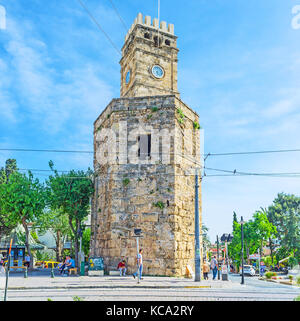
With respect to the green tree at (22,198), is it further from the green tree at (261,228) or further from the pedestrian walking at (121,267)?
the green tree at (261,228)

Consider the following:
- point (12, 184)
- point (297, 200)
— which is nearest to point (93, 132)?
point (12, 184)

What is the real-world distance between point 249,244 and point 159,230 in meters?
34.1

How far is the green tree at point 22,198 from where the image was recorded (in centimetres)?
2477

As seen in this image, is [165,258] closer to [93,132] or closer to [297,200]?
[93,132]

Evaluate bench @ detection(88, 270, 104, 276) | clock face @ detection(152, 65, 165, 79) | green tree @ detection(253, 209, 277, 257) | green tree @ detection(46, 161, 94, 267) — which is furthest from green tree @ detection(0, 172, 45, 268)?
green tree @ detection(253, 209, 277, 257)

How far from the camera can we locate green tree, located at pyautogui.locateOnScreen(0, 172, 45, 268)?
2477 centimetres

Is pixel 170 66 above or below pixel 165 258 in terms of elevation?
above

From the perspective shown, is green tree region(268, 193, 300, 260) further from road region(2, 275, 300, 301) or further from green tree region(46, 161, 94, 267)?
road region(2, 275, 300, 301)

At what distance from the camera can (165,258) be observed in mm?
18000

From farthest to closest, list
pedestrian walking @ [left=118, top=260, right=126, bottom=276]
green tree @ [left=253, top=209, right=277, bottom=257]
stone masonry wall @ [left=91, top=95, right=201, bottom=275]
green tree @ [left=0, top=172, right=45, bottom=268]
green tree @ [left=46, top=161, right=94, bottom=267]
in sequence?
green tree @ [left=253, top=209, right=277, bottom=257]
green tree @ [left=0, top=172, right=45, bottom=268]
green tree @ [left=46, top=161, right=94, bottom=267]
stone masonry wall @ [left=91, top=95, right=201, bottom=275]
pedestrian walking @ [left=118, top=260, right=126, bottom=276]

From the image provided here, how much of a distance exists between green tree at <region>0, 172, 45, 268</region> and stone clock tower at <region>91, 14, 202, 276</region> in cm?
550

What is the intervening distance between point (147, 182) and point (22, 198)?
1093 centimetres

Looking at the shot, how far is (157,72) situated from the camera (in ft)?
84.7
